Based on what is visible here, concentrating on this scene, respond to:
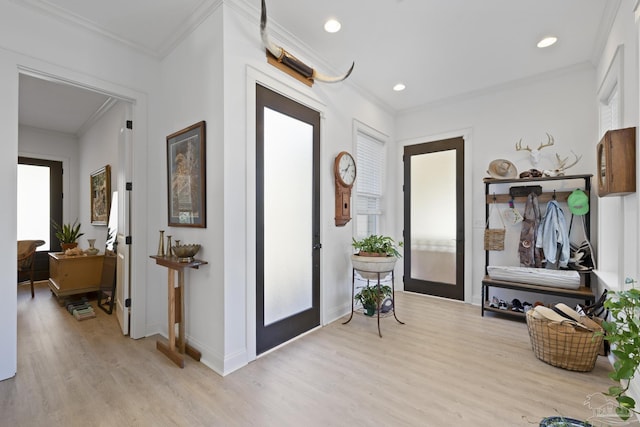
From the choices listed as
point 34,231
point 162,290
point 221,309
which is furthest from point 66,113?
point 221,309

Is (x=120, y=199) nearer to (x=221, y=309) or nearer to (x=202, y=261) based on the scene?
(x=202, y=261)

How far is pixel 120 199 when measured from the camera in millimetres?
3152

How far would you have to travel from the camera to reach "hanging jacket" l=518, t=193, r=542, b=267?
11.5 feet

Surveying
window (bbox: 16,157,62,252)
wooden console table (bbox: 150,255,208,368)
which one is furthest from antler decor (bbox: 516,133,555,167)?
window (bbox: 16,157,62,252)

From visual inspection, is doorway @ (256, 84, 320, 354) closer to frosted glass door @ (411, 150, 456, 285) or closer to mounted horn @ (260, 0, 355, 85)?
mounted horn @ (260, 0, 355, 85)

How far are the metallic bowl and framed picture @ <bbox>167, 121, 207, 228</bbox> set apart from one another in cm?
20

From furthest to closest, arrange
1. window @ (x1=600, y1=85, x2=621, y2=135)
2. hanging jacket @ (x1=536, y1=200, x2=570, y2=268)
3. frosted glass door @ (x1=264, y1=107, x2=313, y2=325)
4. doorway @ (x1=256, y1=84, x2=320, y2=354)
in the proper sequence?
hanging jacket @ (x1=536, y1=200, x2=570, y2=268) < window @ (x1=600, y1=85, x2=621, y2=135) < frosted glass door @ (x1=264, y1=107, x2=313, y2=325) < doorway @ (x1=256, y1=84, x2=320, y2=354)

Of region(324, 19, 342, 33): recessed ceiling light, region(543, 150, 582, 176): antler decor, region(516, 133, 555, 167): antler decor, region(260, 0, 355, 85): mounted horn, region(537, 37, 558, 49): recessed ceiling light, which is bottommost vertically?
region(543, 150, 582, 176): antler decor

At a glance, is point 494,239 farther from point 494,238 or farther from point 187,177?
point 187,177

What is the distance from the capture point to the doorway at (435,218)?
166 inches

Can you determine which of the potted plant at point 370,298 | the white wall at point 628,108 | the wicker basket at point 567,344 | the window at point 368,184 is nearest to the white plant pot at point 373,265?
the potted plant at point 370,298

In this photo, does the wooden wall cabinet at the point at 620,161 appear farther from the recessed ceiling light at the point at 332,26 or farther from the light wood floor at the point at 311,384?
the recessed ceiling light at the point at 332,26

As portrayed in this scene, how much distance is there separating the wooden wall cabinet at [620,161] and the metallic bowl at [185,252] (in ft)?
10.6

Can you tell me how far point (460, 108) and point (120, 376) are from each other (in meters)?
5.00
